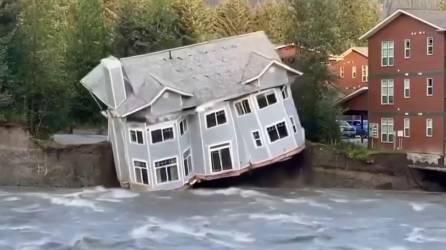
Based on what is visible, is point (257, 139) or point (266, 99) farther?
point (266, 99)

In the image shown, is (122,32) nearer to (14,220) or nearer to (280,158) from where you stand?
(280,158)

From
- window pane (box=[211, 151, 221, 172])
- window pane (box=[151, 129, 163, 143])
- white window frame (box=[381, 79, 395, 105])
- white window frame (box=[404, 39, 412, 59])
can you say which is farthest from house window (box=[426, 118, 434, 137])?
window pane (box=[151, 129, 163, 143])

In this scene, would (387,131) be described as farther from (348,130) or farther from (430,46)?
(348,130)

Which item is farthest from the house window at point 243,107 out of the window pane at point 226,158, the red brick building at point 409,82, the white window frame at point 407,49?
the white window frame at point 407,49

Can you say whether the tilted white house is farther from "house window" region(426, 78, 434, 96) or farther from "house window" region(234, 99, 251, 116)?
"house window" region(426, 78, 434, 96)

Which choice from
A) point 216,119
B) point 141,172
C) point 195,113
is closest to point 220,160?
point 216,119

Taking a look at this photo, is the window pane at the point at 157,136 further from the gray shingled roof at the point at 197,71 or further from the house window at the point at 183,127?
the gray shingled roof at the point at 197,71

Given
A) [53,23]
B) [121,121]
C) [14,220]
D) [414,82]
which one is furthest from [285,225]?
[53,23]
